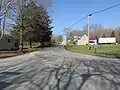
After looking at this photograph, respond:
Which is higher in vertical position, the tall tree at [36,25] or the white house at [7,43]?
the tall tree at [36,25]

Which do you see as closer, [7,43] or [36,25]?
[7,43]

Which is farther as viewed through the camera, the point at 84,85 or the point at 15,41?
the point at 15,41

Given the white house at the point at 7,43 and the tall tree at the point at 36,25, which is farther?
the white house at the point at 7,43

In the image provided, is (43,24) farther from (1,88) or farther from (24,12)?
(1,88)

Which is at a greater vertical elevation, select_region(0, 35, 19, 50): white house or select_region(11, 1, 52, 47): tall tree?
select_region(11, 1, 52, 47): tall tree

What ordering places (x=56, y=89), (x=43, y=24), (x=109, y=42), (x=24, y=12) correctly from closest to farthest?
(x=56, y=89)
(x=24, y=12)
(x=43, y=24)
(x=109, y=42)

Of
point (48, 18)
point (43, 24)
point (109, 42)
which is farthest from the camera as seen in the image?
point (109, 42)

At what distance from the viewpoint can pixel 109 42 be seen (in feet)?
454

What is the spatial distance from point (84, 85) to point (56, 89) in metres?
1.50

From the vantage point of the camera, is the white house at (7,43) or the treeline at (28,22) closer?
the treeline at (28,22)

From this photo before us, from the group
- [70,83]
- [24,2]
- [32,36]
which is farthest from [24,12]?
[70,83]

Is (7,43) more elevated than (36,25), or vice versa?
(36,25)

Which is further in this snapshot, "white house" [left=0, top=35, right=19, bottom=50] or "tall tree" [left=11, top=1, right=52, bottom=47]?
"white house" [left=0, top=35, right=19, bottom=50]

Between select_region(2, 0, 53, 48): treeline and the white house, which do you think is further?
the white house
